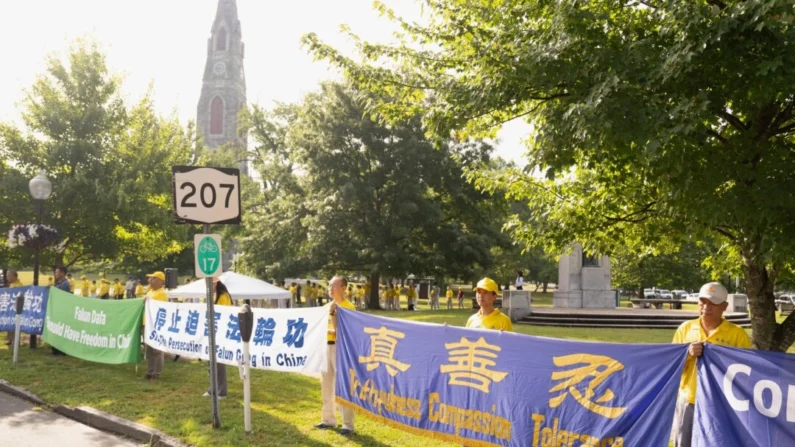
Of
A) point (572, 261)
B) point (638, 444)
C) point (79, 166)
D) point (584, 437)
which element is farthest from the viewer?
point (572, 261)

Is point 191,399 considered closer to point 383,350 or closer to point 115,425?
point 115,425

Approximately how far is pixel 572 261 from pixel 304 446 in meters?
25.4

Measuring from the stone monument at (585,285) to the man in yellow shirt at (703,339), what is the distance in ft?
83.9

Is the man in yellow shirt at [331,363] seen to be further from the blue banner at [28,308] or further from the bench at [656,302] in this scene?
the bench at [656,302]

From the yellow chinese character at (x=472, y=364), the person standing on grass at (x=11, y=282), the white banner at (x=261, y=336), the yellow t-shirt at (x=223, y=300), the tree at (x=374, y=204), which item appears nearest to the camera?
the yellow chinese character at (x=472, y=364)

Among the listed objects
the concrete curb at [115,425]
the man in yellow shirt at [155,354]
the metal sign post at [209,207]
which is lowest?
the concrete curb at [115,425]

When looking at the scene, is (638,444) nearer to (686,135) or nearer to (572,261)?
(686,135)

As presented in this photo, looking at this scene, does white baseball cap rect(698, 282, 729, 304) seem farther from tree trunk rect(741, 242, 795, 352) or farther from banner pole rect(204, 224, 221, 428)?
banner pole rect(204, 224, 221, 428)

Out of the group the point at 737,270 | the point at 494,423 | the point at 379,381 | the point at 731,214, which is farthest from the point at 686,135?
the point at 737,270

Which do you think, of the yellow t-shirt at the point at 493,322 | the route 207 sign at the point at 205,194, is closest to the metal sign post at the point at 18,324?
the route 207 sign at the point at 205,194

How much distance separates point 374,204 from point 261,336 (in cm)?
2661

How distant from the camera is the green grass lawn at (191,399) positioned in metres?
7.36

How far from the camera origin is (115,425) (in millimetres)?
7941

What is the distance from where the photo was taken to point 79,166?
76.1ft
